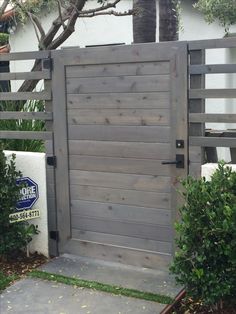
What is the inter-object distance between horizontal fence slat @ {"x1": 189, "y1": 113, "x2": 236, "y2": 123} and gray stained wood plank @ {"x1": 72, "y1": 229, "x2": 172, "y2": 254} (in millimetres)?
1266

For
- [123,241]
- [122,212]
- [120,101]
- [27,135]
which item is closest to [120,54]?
[120,101]

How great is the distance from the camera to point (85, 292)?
16.1 ft

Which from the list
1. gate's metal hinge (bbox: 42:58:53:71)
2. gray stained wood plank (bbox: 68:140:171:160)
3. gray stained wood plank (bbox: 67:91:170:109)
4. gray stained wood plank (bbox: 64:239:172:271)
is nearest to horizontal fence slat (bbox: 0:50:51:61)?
gate's metal hinge (bbox: 42:58:53:71)

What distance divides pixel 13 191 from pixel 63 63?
145 centimetres

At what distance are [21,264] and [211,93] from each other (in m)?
2.73

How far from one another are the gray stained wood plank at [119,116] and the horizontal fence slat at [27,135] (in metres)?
0.34

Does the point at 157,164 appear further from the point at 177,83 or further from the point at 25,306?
the point at 25,306

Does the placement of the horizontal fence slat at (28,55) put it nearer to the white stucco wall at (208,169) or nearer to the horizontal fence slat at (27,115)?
the horizontal fence slat at (27,115)

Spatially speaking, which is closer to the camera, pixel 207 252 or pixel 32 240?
pixel 207 252

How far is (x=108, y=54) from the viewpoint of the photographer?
5227mm

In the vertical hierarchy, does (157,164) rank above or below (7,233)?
above

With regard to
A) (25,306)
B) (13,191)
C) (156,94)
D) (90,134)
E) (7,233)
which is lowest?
(25,306)

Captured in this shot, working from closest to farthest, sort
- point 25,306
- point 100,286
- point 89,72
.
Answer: point 25,306
point 100,286
point 89,72

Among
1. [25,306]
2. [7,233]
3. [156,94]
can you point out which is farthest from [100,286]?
[156,94]
